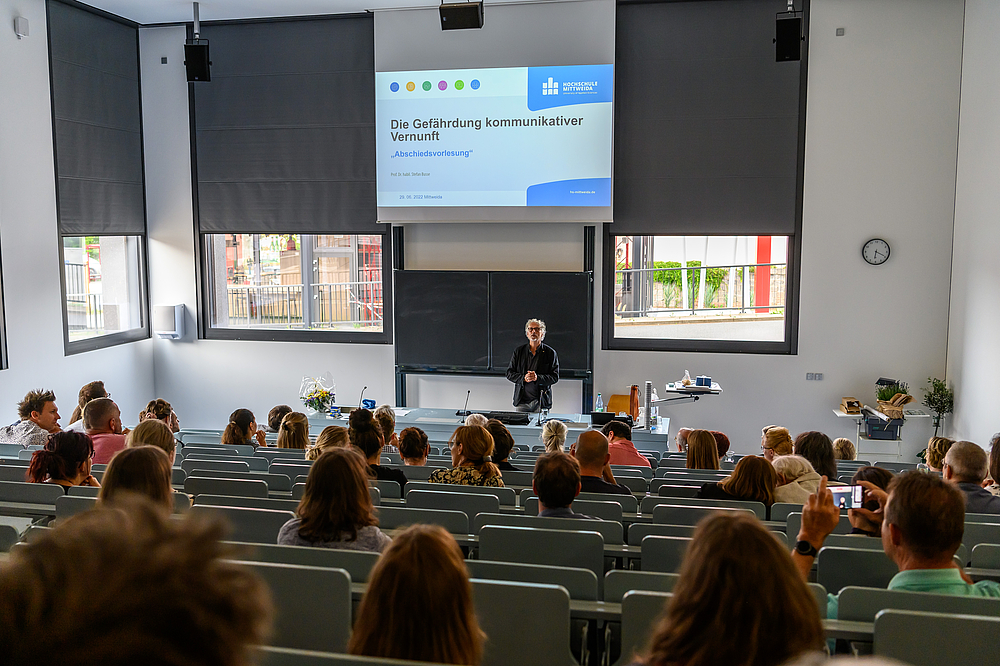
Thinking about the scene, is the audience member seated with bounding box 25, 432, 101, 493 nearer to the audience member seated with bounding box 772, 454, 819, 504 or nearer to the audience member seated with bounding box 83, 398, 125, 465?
the audience member seated with bounding box 83, 398, 125, 465

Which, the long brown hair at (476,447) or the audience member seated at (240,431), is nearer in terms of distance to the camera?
the long brown hair at (476,447)

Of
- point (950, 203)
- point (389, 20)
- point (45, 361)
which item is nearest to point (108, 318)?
point (45, 361)

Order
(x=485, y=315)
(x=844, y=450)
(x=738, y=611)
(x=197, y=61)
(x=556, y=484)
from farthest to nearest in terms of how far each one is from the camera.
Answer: (x=485, y=315) < (x=197, y=61) < (x=844, y=450) < (x=556, y=484) < (x=738, y=611)

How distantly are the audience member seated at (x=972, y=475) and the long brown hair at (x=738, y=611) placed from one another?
301cm

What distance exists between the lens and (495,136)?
8.62 meters

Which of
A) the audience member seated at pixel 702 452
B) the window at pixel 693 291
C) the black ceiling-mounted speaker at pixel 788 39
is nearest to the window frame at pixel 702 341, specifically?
the window at pixel 693 291

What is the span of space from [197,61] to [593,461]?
23.0 ft

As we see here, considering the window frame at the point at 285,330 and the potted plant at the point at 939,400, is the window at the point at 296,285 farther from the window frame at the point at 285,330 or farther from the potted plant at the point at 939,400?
the potted plant at the point at 939,400

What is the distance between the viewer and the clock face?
824 centimetres

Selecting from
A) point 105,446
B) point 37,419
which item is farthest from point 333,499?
point 37,419

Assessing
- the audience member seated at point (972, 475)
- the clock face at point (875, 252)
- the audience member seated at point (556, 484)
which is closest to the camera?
the audience member seated at point (556, 484)

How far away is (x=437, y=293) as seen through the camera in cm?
894

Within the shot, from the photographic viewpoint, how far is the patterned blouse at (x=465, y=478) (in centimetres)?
414

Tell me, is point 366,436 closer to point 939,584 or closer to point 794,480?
point 794,480
